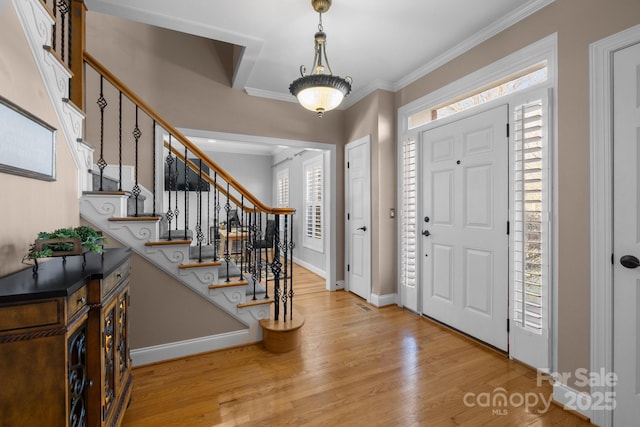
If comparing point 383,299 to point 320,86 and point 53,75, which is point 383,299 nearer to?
point 320,86

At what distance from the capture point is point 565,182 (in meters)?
1.94

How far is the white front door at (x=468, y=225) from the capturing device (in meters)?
2.47

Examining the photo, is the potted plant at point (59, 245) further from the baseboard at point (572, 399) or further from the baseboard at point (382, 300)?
the baseboard at point (382, 300)

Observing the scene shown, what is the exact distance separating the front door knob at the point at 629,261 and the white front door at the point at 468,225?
789mm

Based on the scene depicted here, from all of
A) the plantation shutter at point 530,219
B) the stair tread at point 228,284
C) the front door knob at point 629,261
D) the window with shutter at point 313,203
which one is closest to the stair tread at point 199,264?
the stair tread at point 228,284

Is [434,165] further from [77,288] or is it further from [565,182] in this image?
[77,288]

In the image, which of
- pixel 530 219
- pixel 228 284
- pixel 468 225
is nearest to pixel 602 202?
pixel 530 219

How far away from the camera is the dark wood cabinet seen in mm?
965

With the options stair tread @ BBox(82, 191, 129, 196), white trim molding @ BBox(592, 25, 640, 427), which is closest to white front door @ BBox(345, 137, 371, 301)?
white trim molding @ BBox(592, 25, 640, 427)

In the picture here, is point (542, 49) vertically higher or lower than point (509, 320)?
higher

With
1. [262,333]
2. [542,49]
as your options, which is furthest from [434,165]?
[262,333]

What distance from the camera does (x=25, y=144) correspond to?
1.34m

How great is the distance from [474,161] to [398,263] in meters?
1.56

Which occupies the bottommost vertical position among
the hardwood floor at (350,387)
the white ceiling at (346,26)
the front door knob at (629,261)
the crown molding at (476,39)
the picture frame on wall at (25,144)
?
the hardwood floor at (350,387)
